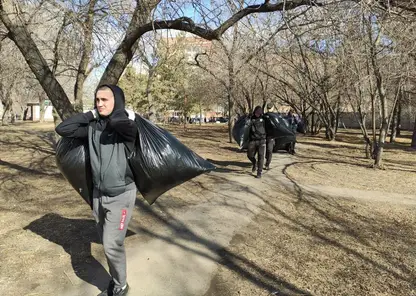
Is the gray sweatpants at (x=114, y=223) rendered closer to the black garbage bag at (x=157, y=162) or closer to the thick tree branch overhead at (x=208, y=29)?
the black garbage bag at (x=157, y=162)

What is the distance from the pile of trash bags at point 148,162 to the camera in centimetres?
307

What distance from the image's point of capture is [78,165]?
3260 millimetres

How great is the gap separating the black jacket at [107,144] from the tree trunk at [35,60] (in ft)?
14.7

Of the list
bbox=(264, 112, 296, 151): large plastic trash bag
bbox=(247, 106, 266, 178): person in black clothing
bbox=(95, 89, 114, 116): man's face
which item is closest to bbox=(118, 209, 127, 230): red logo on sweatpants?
bbox=(95, 89, 114, 116): man's face

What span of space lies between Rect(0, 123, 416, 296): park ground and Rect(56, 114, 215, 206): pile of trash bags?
0.91 m

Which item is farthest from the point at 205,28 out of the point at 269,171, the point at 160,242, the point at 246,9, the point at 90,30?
the point at 269,171

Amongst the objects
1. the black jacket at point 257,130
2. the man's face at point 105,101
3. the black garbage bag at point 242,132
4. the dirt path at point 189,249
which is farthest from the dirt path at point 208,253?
the black garbage bag at point 242,132

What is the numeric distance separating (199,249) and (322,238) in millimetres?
1703

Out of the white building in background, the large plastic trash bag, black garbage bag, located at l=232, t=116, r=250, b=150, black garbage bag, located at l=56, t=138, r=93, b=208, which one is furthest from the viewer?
the white building in background

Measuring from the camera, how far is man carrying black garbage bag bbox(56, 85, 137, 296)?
2842 millimetres

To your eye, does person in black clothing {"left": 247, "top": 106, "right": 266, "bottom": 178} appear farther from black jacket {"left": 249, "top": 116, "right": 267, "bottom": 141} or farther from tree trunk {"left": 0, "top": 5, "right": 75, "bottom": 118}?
tree trunk {"left": 0, "top": 5, "right": 75, "bottom": 118}

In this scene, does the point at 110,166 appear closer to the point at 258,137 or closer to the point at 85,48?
the point at 258,137

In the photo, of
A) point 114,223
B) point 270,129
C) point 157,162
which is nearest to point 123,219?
point 114,223

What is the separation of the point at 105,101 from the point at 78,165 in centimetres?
78
